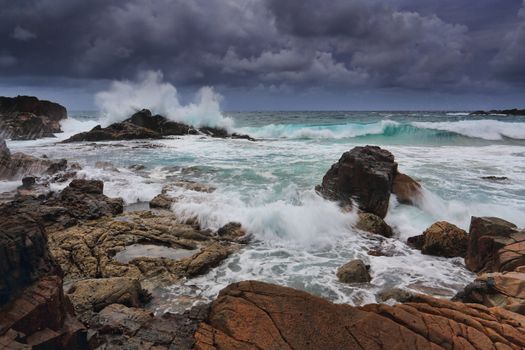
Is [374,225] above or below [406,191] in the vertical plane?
below

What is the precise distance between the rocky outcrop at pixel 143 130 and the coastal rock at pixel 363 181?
69.6ft

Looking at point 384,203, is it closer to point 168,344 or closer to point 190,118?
point 168,344

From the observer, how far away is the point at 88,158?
18969 millimetres

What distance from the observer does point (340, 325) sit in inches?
131

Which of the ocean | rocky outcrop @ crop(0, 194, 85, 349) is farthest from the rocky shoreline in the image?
the ocean

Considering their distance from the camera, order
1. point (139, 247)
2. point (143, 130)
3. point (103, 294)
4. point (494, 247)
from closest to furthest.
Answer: point (103, 294) → point (494, 247) → point (139, 247) → point (143, 130)

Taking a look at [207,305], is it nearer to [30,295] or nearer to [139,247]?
[30,295]

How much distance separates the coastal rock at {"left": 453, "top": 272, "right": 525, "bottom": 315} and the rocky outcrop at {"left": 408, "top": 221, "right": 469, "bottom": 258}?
2740 millimetres

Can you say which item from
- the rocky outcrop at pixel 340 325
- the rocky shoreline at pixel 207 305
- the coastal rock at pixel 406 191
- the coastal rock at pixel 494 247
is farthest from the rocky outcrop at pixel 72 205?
the coastal rock at pixel 494 247

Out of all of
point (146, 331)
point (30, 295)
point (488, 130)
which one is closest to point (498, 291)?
point (146, 331)

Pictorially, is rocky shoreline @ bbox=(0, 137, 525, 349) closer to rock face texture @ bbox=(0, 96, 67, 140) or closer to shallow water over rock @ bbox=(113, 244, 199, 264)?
shallow water over rock @ bbox=(113, 244, 199, 264)

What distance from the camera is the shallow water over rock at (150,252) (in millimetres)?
6891

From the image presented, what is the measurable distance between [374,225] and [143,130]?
81.0 feet

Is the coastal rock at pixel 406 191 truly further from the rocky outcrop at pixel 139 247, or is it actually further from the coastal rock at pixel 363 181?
the rocky outcrop at pixel 139 247
